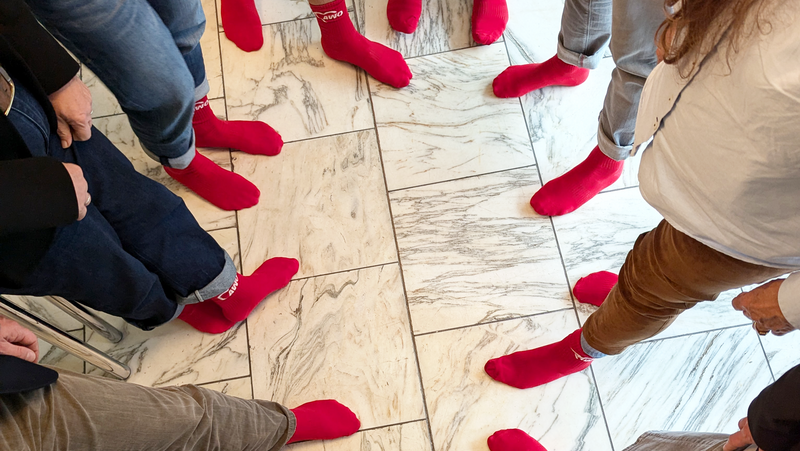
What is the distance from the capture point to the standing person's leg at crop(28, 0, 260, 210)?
0.89m

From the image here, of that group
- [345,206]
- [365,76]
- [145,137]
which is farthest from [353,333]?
[365,76]

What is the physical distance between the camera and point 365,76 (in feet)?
5.57

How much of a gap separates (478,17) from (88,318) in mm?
1345

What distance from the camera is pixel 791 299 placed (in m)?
0.66

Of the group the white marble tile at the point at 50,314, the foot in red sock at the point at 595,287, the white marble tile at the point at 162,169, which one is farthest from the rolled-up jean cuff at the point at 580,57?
the white marble tile at the point at 50,314

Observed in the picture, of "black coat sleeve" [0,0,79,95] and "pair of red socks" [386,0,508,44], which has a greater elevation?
"black coat sleeve" [0,0,79,95]

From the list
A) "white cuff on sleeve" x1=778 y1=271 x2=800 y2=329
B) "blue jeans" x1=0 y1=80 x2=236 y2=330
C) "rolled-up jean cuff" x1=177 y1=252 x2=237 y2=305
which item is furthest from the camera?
"rolled-up jean cuff" x1=177 y1=252 x2=237 y2=305

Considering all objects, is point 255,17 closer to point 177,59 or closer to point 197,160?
point 197,160

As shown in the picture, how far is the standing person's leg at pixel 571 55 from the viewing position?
1.23m

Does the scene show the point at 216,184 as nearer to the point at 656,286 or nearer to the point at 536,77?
the point at 536,77

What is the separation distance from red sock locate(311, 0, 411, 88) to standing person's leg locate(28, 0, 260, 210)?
1.60 feet

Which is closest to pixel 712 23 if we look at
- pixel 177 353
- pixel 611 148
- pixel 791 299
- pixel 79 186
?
pixel 791 299

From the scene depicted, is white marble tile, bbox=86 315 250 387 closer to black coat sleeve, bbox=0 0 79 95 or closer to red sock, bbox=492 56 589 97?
black coat sleeve, bbox=0 0 79 95

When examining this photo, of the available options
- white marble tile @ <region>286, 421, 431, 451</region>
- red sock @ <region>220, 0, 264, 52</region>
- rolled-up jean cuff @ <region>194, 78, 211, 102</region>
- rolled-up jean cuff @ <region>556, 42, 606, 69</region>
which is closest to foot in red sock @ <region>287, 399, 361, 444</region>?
white marble tile @ <region>286, 421, 431, 451</region>
